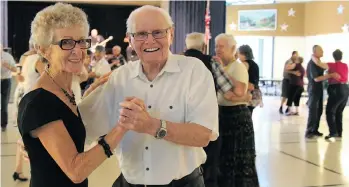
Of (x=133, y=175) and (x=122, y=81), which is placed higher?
(x=122, y=81)

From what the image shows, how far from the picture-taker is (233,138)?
3.49m

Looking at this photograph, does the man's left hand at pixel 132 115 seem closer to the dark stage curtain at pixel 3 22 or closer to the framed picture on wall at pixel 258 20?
the dark stage curtain at pixel 3 22

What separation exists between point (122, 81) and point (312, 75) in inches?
222

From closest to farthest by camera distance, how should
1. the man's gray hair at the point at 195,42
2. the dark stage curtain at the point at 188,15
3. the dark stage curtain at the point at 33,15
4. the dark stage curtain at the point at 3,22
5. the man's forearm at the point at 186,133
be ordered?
the man's forearm at the point at 186,133, the man's gray hair at the point at 195,42, the dark stage curtain at the point at 188,15, the dark stage curtain at the point at 3,22, the dark stage curtain at the point at 33,15

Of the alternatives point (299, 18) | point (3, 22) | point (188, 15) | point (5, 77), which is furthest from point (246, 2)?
point (5, 77)

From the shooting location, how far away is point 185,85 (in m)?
1.52

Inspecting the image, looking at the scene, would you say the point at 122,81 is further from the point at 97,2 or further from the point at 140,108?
the point at 97,2

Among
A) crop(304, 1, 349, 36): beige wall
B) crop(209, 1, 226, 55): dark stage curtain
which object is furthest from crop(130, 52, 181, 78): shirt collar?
crop(304, 1, 349, 36): beige wall

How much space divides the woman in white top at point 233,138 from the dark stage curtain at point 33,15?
9246mm

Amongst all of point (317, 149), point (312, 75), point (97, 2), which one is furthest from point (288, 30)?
point (317, 149)

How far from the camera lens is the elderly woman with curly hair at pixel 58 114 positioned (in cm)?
125

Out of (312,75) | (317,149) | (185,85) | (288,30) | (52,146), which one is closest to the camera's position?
(52,146)

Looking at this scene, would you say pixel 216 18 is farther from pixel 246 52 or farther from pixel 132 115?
pixel 132 115

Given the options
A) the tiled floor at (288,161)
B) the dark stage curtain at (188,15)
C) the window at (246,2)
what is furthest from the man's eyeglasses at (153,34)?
the window at (246,2)
